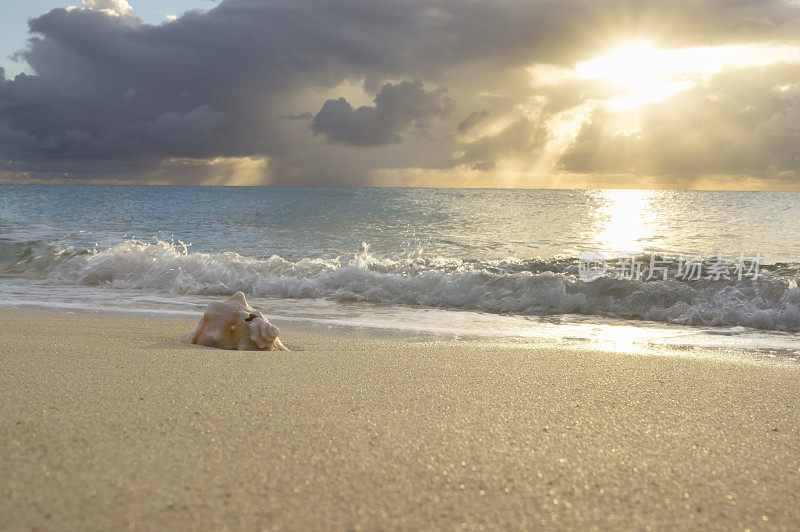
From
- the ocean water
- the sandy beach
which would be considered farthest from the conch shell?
the ocean water

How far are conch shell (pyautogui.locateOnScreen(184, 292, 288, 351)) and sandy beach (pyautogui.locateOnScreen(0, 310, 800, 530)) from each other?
1.80ft

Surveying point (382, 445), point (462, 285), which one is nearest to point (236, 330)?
point (382, 445)

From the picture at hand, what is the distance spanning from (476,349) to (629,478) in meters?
2.51

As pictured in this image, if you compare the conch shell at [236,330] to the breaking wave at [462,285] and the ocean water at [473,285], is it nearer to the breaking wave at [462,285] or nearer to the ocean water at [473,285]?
the ocean water at [473,285]

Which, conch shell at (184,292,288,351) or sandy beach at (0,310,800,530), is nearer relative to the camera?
sandy beach at (0,310,800,530)

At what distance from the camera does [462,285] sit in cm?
847

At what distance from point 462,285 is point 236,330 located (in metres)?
4.88

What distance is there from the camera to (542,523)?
1517 mm

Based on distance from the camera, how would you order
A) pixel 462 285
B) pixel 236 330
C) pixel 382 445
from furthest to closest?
pixel 462 285
pixel 236 330
pixel 382 445

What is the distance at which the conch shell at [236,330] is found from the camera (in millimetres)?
4082

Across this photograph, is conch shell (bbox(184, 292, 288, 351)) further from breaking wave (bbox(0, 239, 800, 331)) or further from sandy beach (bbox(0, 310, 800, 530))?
breaking wave (bbox(0, 239, 800, 331))

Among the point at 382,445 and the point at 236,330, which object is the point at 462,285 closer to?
the point at 236,330

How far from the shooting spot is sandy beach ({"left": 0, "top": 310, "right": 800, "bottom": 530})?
154cm

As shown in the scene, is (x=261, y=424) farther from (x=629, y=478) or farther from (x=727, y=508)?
(x=727, y=508)
